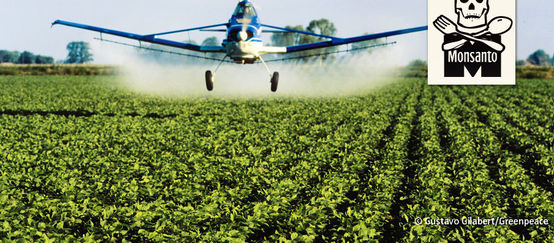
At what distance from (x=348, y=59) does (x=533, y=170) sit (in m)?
57.2

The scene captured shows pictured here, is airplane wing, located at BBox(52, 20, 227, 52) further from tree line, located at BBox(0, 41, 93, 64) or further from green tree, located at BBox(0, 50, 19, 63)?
green tree, located at BBox(0, 50, 19, 63)

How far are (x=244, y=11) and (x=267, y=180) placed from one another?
1031cm

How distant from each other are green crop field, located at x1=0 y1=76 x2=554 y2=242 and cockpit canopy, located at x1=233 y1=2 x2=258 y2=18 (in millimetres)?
4596

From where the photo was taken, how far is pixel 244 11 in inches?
703

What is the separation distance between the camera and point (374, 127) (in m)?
17.3

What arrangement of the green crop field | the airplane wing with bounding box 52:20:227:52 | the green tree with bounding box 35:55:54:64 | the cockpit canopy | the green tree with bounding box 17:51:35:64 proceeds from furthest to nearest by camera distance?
the green tree with bounding box 17:51:35:64
the green tree with bounding box 35:55:54:64
the airplane wing with bounding box 52:20:227:52
the cockpit canopy
the green crop field

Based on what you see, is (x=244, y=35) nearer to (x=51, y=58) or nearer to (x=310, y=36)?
(x=310, y=36)

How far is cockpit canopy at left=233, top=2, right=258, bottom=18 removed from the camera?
17.8 m

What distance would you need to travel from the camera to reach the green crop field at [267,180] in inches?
277

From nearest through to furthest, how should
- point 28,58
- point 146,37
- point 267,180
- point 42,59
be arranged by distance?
point 267,180 < point 146,37 < point 42,59 < point 28,58

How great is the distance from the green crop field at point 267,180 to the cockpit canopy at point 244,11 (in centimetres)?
460

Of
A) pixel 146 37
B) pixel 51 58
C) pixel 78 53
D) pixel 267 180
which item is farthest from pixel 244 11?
pixel 51 58

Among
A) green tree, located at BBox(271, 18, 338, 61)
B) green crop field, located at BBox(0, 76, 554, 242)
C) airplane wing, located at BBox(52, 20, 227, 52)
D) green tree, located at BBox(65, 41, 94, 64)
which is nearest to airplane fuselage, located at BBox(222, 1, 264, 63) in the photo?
airplane wing, located at BBox(52, 20, 227, 52)

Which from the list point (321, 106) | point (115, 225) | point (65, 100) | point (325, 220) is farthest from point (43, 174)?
point (65, 100)
